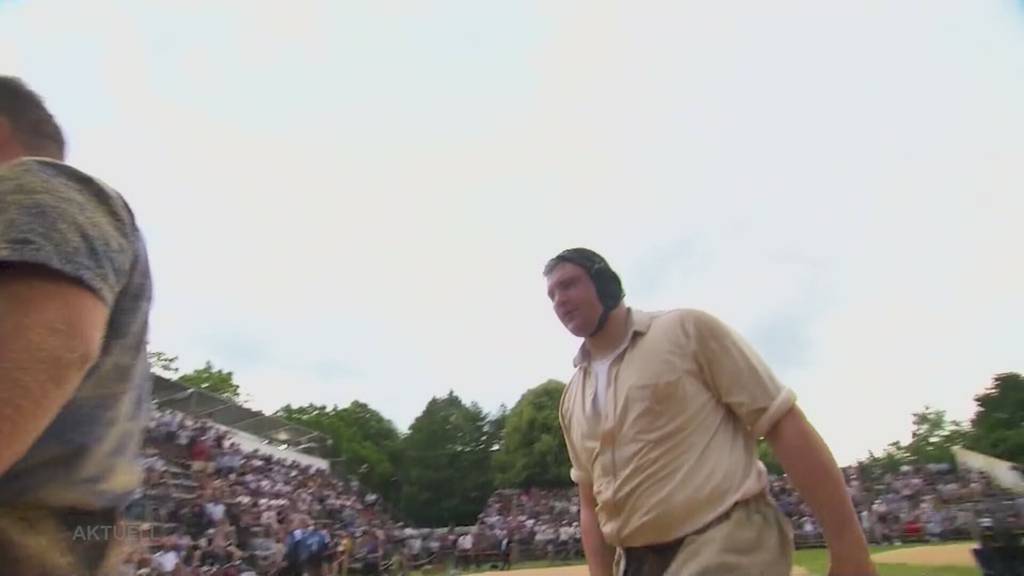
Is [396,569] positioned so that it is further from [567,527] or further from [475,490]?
[475,490]

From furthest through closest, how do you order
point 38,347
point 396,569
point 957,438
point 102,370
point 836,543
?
point 957,438
point 396,569
point 836,543
point 102,370
point 38,347

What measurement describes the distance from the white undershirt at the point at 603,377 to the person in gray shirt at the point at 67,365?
169 centimetres

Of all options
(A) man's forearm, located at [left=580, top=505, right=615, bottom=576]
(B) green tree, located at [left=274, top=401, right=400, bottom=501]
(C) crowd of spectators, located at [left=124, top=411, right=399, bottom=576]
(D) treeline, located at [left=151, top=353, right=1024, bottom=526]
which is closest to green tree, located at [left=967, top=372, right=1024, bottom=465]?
(D) treeline, located at [left=151, top=353, right=1024, bottom=526]

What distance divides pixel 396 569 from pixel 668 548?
1861 cm

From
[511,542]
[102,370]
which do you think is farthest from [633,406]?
[511,542]

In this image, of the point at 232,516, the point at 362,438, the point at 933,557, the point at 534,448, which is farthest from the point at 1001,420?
the point at 232,516

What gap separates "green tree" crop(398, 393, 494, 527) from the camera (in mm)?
55281

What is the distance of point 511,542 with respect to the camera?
25.5 meters

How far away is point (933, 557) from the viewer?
49.0 feet

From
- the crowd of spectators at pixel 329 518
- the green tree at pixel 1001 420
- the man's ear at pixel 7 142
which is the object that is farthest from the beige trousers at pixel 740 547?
the green tree at pixel 1001 420

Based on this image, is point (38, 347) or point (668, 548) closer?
point (38, 347)

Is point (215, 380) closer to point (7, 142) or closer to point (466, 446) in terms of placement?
point (466, 446)

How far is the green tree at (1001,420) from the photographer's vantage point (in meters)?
54.3

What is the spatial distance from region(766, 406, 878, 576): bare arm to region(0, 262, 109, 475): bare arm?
1.96 m
